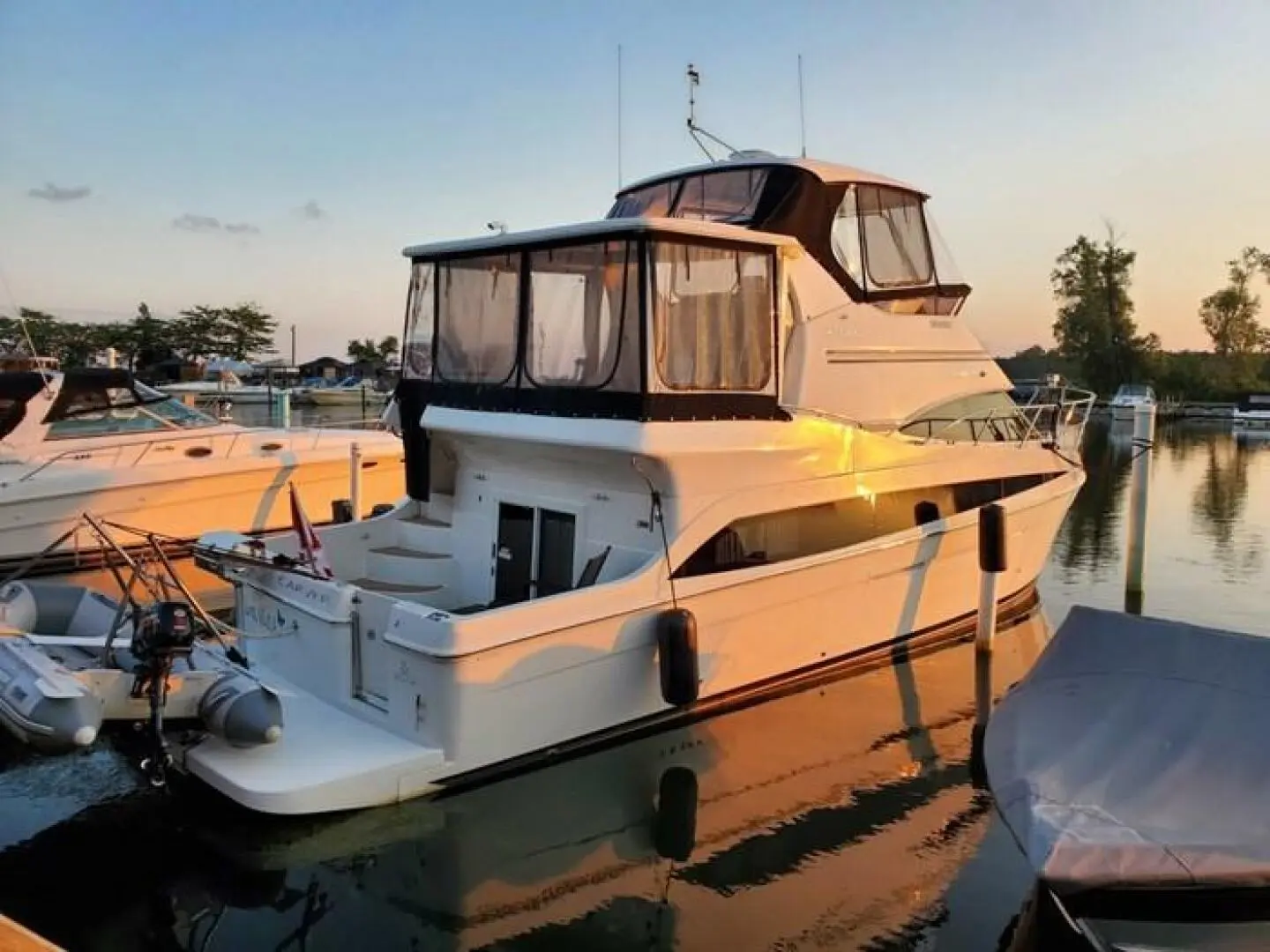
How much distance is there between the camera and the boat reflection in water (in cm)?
481

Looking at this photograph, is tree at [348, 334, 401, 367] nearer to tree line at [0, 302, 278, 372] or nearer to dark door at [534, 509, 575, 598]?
tree line at [0, 302, 278, 372]

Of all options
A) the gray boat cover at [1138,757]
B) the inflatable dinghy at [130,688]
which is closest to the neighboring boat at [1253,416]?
the gray boat cover at [1138,757]

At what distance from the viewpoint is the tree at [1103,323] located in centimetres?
6141

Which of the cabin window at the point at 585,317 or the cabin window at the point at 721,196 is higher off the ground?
the cabin window at the point at 721,196

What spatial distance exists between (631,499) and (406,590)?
2022mm

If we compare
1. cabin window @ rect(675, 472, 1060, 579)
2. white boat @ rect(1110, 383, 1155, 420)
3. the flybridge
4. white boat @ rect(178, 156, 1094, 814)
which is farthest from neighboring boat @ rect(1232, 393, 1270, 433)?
the flybridge

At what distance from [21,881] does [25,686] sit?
95 centimetres

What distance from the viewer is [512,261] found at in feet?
23.5

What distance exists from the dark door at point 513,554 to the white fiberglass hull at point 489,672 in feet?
4.61

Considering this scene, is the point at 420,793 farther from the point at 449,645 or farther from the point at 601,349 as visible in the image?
the point at 601,349

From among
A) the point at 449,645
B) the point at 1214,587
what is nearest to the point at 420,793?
the point at 449,645

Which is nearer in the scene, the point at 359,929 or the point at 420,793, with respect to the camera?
the point at 359,929

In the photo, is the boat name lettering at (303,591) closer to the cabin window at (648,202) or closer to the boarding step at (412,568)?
the boarding step at (412,568)

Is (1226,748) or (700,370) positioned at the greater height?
(700,370)
